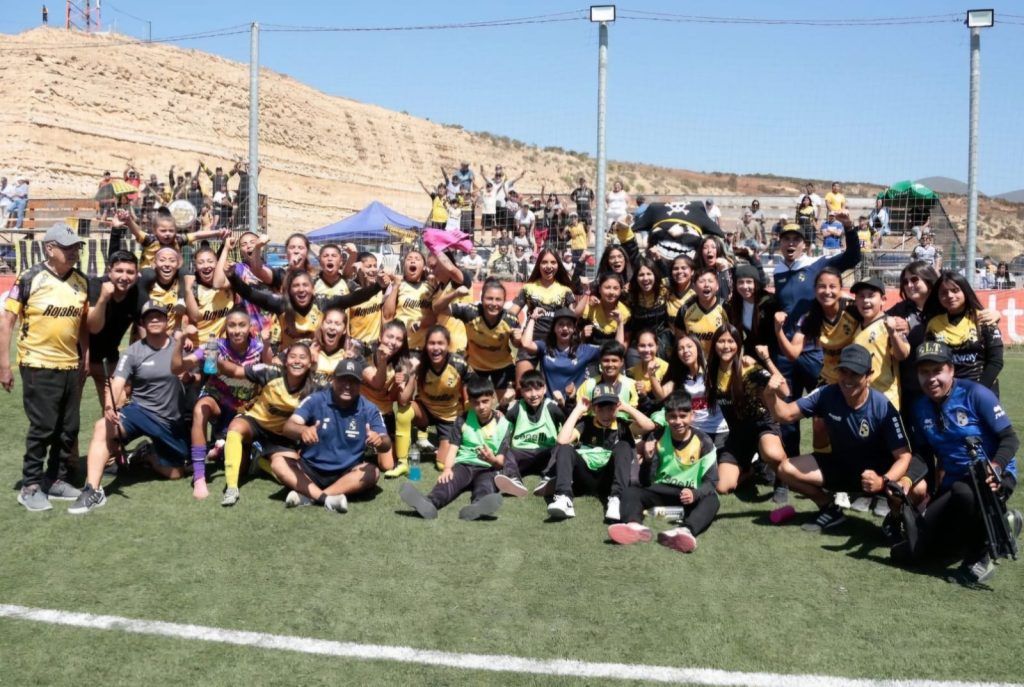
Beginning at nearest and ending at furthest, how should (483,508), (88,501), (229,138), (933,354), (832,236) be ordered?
(933,354)
(483,508)
(88,501)
(832,236)
(229,138)

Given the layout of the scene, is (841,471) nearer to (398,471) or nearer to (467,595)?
(467,595)

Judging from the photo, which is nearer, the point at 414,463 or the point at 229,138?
the point at 414,463

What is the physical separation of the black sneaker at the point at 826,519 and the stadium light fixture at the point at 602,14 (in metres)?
8.20

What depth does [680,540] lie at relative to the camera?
5629 millimetres

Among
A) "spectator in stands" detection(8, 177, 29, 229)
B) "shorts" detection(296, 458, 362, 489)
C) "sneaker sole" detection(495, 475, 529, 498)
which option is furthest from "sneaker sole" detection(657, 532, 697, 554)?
"spectator in stands" detection(8, 177, 29, 229)

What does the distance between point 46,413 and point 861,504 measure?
19.0 feet

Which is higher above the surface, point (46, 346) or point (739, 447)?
point (46, 346)

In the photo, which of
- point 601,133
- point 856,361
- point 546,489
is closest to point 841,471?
point 856,361

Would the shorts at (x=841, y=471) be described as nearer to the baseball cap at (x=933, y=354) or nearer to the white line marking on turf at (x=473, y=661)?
the baseball cap at (x=933, y=354)

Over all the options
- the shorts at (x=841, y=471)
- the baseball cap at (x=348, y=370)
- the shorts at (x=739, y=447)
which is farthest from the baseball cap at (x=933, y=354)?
the baseball cap at (x=348, y=370)

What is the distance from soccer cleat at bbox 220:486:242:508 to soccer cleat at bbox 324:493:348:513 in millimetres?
684

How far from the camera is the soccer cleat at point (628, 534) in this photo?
575cm

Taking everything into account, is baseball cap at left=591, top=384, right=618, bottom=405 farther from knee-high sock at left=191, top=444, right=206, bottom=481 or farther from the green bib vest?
knee-high sock at left=191, top=444, right=206, bottom=481

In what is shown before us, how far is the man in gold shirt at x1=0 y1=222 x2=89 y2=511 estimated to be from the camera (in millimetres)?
6297
